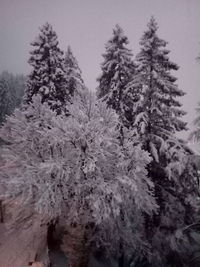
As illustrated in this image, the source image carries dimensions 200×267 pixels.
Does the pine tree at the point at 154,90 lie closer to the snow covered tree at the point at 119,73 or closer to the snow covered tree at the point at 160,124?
the snow covered tree at the point at 160,124

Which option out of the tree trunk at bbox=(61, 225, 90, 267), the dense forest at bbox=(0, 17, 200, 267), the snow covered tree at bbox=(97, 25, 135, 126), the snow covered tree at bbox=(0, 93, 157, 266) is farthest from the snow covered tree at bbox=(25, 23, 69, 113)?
the tree trunk at bbox=(61, 225, 90, 267)

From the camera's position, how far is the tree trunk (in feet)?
42.9

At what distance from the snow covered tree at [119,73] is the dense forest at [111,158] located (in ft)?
0.18

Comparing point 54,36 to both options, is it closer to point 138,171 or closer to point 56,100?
point 56,100

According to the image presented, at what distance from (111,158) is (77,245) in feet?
13.5

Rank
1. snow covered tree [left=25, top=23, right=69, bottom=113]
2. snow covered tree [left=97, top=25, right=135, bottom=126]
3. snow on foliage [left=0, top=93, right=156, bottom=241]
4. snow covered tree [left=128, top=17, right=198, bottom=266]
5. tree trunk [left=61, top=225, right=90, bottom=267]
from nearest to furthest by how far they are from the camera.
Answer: snow on foliage [left=0, top=93, right=156, bottom=241], tree trunk [left=61, top=225, right=90, bottom=267], snow covered tree [left=128, top=17, right=198, bottom=266], snow covered tree [left=97, top=25, right=135, bottom=126], snow covered tree [left=25, top=23, right=69, bottom=113]

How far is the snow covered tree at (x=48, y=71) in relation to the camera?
18000mm

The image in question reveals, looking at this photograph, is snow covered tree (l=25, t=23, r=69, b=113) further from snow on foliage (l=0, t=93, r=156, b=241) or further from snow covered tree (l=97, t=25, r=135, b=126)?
snow on foliage (l=0, t=93, r=156, b=241)

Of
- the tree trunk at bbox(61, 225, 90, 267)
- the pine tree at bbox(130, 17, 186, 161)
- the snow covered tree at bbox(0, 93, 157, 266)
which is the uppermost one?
the pine tree at bbox(130, 17, 186, 161)

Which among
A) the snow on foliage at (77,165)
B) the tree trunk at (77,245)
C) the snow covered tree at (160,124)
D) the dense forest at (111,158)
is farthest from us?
the snow covered tree at (160,124)

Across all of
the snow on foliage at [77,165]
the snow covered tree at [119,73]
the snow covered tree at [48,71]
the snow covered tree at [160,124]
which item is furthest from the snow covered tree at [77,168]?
the snow covered tree at [48,71]

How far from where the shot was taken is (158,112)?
15211mm

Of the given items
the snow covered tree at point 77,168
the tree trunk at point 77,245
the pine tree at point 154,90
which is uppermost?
the pine tree at point 154,90

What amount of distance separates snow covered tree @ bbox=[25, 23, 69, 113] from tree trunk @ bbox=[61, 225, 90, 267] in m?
7.61
